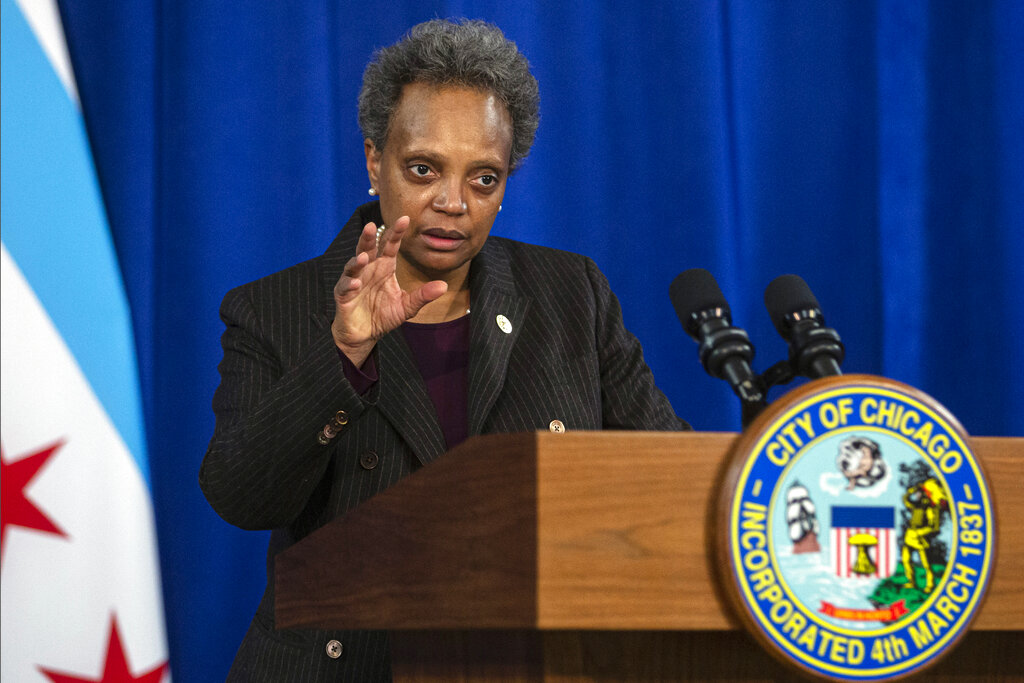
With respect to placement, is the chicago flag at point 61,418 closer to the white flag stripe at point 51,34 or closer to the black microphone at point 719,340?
the white flag stripe at point 51,34

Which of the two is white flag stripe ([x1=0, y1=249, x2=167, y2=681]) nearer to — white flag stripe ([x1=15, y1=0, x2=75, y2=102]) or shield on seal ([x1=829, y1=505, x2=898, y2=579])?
white flag stripe ([x1=15, y1=0, x2=75, y2=102])

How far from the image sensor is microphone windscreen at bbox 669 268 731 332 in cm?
91

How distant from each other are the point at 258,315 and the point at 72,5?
1.02m

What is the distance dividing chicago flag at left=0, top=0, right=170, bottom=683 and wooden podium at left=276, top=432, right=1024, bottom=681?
1.15m

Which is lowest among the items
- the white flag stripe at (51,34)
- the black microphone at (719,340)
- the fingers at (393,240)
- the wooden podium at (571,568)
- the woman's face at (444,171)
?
the wooden podium at (571,568)

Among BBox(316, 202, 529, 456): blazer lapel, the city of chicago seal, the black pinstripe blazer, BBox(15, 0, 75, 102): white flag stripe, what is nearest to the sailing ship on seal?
the city of chicago seal

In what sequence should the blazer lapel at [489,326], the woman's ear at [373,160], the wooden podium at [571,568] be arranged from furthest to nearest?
the woman's ear at [373,160] < the blazer lapel at [489,326] < the wooden podium at [571,568]

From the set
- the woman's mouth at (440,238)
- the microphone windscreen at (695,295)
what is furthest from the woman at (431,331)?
the microphone windscreen at (695,295)

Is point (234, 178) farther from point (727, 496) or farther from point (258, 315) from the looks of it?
point (727, 496)

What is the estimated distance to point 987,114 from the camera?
226 cm

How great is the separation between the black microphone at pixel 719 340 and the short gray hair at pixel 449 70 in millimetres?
726

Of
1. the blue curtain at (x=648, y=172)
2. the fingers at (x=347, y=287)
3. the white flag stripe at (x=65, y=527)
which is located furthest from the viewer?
the blue curtain at (x=648, y=172)

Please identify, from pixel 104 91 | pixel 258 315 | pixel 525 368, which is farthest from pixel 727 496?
pixel 104 91

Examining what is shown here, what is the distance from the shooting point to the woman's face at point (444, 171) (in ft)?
4.99
